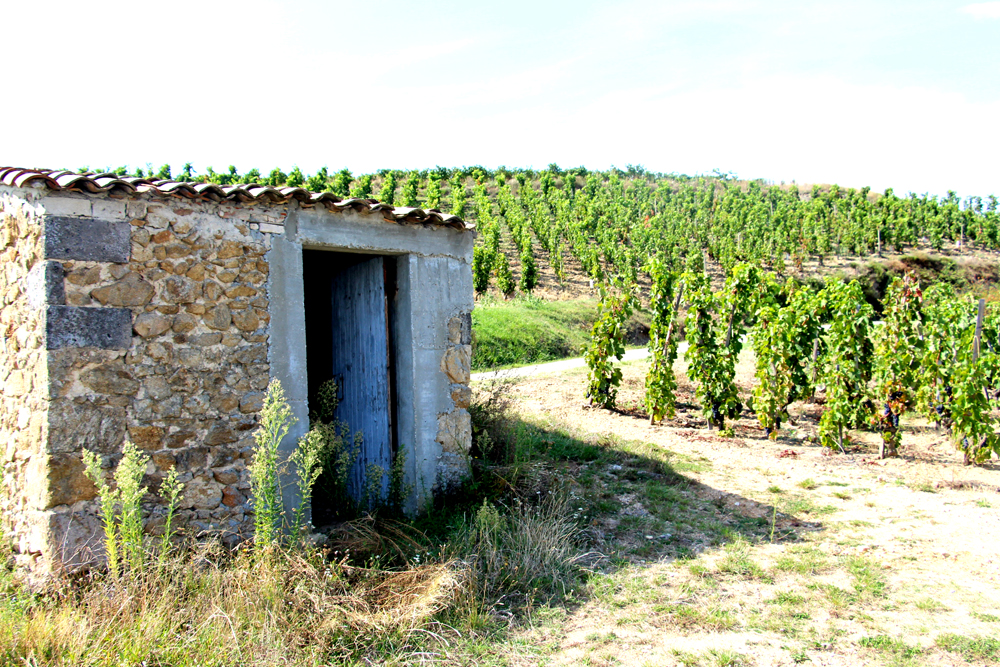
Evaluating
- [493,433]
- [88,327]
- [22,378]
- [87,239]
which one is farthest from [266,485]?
[493,433]

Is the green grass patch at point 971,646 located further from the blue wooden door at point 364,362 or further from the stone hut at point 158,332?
the blue wooden door at point 364,362

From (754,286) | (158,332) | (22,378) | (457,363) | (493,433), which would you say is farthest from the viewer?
(754,286)

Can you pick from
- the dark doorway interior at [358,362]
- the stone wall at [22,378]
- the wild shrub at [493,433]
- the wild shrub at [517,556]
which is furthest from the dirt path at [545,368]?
the stone wall at [22,378]

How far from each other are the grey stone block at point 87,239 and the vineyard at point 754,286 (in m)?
7.77

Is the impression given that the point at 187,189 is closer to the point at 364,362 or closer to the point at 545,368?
the point at 364,362

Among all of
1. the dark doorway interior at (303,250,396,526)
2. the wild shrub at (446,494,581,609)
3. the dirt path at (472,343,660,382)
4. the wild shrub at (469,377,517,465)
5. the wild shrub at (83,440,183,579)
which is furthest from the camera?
the dirt path at (472,343,660,382)

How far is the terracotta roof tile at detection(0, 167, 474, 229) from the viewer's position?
3961mm

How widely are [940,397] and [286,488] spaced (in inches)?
363

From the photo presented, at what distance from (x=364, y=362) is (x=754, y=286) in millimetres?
7033

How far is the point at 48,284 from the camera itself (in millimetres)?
3977

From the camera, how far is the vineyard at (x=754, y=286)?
905 cm

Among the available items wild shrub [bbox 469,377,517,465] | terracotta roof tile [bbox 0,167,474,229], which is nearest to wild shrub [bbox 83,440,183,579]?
terracotta roof tile [bbox 0,167,474,229]

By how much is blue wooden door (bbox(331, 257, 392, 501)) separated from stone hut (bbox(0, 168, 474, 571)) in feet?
0.91

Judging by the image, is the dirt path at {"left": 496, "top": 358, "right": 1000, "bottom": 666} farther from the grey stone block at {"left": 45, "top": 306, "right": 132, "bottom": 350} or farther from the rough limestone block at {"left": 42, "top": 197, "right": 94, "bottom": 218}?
the rough limestone block at {"left": 42, "top": 197, "right": 94, "bottom": 218}
